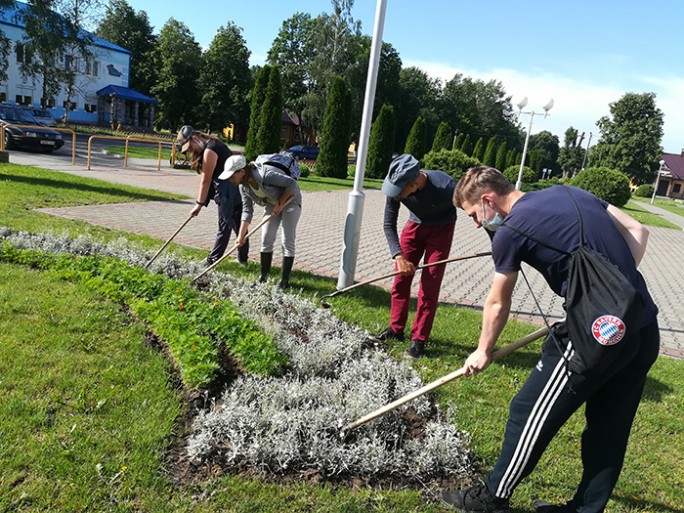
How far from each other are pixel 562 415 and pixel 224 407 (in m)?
1.84

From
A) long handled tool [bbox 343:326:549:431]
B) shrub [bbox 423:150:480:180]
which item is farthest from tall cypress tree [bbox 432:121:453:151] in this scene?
long handled tool [bbox 343:326:549:431]

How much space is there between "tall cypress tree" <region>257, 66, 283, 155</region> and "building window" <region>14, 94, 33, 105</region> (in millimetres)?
28168

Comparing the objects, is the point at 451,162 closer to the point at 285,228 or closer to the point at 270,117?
the point at 270,117

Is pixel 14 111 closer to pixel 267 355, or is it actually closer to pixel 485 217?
pixel 267 355

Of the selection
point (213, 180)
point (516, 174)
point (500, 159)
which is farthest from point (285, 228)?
point (500, 159)

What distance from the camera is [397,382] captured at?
11.9 feet

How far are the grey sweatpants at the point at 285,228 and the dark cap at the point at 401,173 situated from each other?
1825 mm

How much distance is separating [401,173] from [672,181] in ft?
262

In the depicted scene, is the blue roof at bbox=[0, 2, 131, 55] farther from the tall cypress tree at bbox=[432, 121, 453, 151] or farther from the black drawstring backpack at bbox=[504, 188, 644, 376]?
the tall cypress tree at bbox=[432, 121, 453, 151]

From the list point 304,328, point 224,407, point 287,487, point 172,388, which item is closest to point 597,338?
point 287,487

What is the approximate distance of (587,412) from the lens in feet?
7.97

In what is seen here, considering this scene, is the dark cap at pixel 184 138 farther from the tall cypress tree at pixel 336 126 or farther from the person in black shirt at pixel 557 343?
the tall cypress tree at pixel 336 126

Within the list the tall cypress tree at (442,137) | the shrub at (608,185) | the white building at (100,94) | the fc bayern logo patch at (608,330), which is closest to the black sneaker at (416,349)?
the fc bayern logo patch at (608,330)

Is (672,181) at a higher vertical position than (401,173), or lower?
higher
